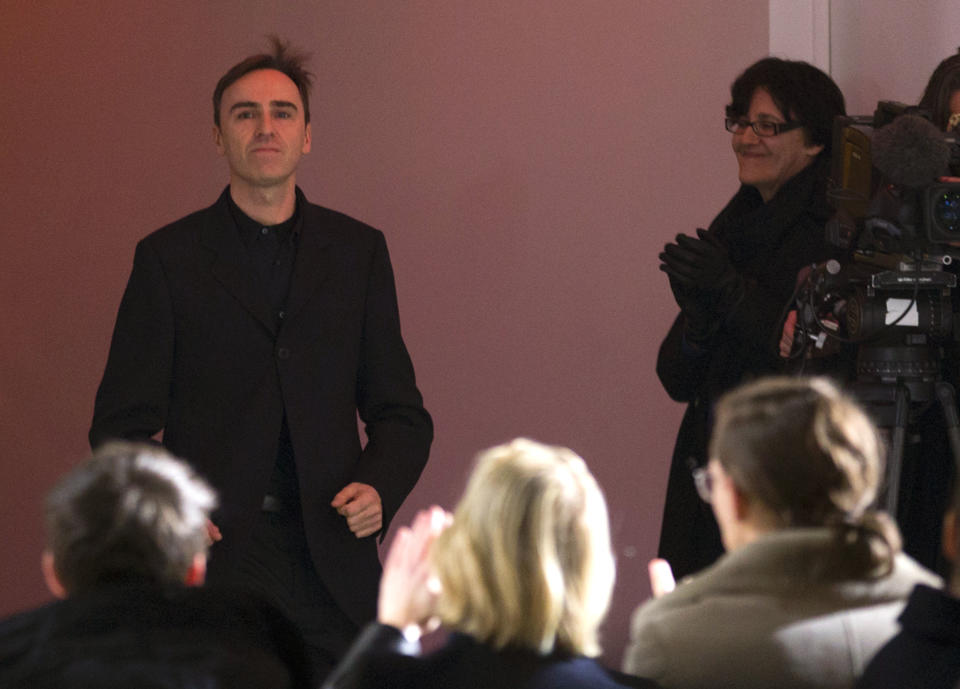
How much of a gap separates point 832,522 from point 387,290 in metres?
1.41

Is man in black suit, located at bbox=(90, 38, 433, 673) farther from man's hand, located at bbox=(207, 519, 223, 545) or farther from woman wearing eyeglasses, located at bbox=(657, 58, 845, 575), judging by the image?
woman wearing eyeglasses, located at bbox=(657, 58, 845, 575)

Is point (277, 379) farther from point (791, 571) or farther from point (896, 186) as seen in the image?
point (791, 571)

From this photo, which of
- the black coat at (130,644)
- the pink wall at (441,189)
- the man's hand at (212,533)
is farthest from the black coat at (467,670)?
the pink wall at (441,189)

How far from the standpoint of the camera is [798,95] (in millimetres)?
3275

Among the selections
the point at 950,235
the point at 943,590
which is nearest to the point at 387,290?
the point at 950,235

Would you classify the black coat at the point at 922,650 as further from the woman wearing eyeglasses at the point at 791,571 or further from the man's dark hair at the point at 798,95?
the man's dark hair at the point at 798,95

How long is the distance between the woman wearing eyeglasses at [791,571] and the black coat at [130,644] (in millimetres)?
483

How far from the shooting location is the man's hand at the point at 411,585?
5.61 ft

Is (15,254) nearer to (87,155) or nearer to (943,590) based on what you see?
(87,155)

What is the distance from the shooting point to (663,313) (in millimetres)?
4316

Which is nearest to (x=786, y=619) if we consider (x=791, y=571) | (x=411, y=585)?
(x=791, y=571)

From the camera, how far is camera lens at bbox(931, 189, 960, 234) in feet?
8.43

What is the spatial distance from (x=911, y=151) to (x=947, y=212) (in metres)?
0.13

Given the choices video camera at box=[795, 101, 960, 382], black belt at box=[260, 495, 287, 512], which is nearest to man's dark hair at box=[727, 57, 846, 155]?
video camera at box=[795, 101, 960, 382]
